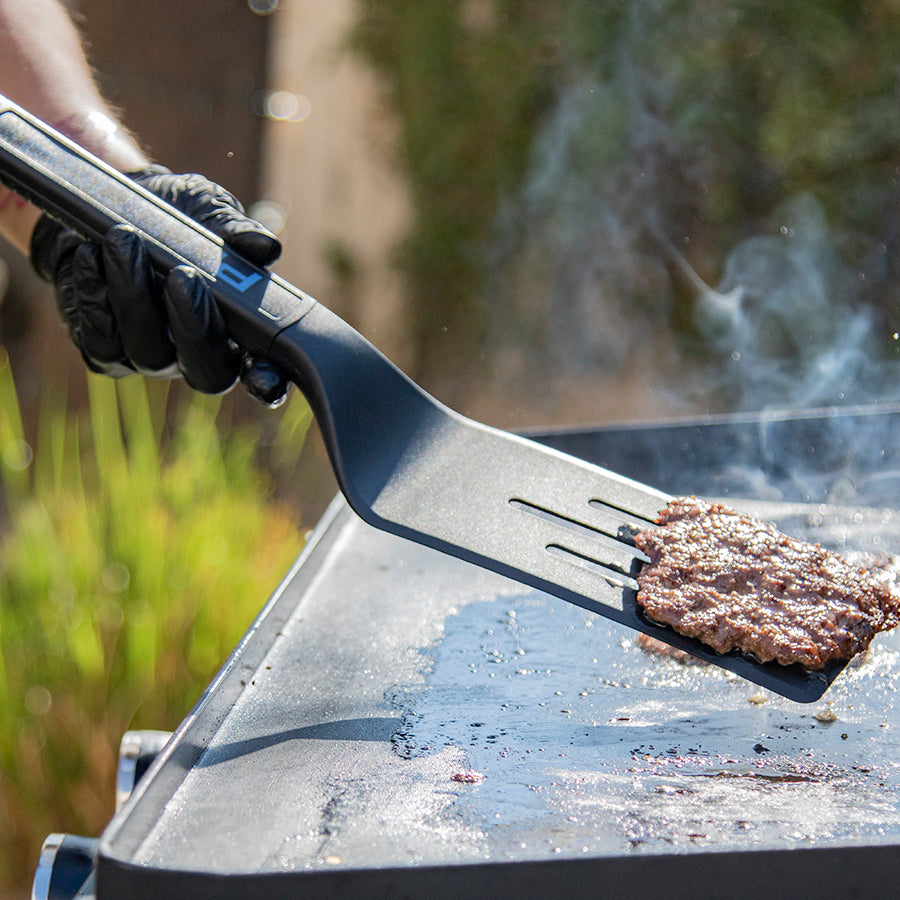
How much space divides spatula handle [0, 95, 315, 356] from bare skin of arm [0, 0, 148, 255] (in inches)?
11.7

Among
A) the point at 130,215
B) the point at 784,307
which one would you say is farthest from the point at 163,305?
the point at 784,307

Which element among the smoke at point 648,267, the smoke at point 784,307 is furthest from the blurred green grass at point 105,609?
the smoke at point 648,267

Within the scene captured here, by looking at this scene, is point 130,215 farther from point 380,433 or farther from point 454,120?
point 454,120

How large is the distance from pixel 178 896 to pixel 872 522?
1.42 m

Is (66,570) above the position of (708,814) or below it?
below

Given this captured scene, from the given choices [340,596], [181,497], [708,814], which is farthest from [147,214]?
[181,497]

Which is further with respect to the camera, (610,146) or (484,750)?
(610,146)

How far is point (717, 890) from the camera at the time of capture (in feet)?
2.38

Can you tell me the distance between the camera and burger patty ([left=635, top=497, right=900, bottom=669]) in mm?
1102

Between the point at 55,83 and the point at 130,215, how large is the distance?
0.54m

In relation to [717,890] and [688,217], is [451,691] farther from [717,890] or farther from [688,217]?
[688,217]

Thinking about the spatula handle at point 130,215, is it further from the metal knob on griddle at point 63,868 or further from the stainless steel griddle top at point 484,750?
the metal knob on griddle at point 63,868

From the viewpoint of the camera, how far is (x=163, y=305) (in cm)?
A: 133

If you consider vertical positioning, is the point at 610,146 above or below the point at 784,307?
above
